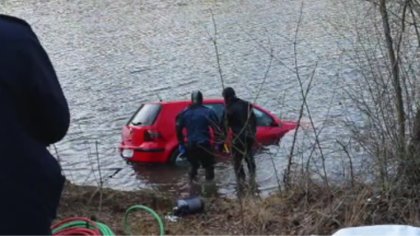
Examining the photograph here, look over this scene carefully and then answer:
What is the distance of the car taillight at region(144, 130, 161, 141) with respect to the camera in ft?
51.4

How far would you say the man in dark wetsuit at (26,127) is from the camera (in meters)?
3.18

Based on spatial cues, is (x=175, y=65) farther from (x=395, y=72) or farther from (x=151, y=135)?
(x=395, y=72)

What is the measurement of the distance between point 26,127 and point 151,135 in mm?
12387

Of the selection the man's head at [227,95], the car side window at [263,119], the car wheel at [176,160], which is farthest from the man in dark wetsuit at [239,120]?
the car side window at [263,119]

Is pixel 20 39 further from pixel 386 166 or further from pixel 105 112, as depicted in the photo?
pixel 105 112

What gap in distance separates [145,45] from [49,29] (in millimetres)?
7057

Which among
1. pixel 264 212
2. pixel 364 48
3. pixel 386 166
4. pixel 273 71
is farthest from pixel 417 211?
pixel 273 71

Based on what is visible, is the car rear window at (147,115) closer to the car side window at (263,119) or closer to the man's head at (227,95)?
the car side window at (263,119)

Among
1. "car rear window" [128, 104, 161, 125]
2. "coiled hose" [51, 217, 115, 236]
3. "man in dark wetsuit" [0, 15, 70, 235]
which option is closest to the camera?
"man in dark wetsuit" [0, 15, 70, 235]

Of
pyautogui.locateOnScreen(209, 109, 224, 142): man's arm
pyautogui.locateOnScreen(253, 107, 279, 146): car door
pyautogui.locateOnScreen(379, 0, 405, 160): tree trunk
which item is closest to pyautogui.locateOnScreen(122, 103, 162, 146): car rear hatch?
pyautogui.locateOnScreen(253, 107, 279, 146): car door

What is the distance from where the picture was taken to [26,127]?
3.28 meters

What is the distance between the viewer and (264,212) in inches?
316

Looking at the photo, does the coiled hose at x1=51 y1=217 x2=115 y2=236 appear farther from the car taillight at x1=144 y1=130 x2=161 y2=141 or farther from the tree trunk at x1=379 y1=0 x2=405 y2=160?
the car taillight at x1=144 y1=130 x2=161 y2=141

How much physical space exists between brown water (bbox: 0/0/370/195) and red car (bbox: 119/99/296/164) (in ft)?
0.82
